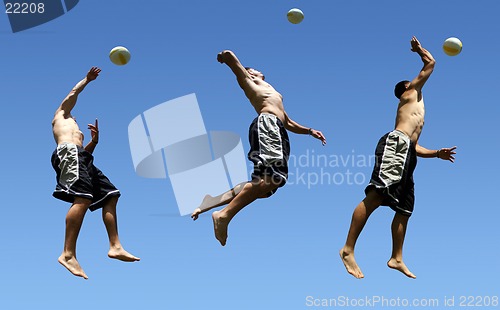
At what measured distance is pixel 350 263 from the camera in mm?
12531

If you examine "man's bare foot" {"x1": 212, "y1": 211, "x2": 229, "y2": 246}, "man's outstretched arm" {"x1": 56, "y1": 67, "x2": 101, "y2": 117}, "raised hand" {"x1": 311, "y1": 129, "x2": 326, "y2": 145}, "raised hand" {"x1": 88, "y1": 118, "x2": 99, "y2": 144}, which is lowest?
"man's bare foot" {"x1": 212, "y1": 211, "x2": 229, "y2": 246}

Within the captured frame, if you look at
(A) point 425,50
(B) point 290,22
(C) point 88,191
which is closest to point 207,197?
(C) point 88,191

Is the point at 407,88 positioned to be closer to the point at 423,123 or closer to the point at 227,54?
the point at 423,123

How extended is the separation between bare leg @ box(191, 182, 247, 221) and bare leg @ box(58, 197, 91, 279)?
1.72 m

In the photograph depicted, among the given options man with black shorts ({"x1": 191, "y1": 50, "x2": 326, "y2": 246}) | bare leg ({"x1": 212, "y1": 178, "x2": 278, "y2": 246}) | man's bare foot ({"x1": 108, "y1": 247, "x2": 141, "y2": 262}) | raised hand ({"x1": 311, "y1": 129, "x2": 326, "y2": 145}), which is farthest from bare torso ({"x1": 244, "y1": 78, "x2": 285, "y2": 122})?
man's bare foot ({"x1": 108, "y1": 247, "x2": 141, "y2": 262})

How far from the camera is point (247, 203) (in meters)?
12.7

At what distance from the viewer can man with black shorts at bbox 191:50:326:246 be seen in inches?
498

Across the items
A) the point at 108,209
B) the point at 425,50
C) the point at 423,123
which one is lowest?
the point at 108,209

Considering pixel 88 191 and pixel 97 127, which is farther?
pixel 97 127

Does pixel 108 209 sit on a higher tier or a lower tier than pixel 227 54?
lower

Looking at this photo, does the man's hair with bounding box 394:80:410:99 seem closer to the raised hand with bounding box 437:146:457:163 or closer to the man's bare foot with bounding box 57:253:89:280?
the raised hand with bounding box 437:146:457:163

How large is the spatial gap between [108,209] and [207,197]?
1.57 m

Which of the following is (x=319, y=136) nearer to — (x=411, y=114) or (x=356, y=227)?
(x=411, y=114)

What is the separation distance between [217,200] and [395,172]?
2720mm
